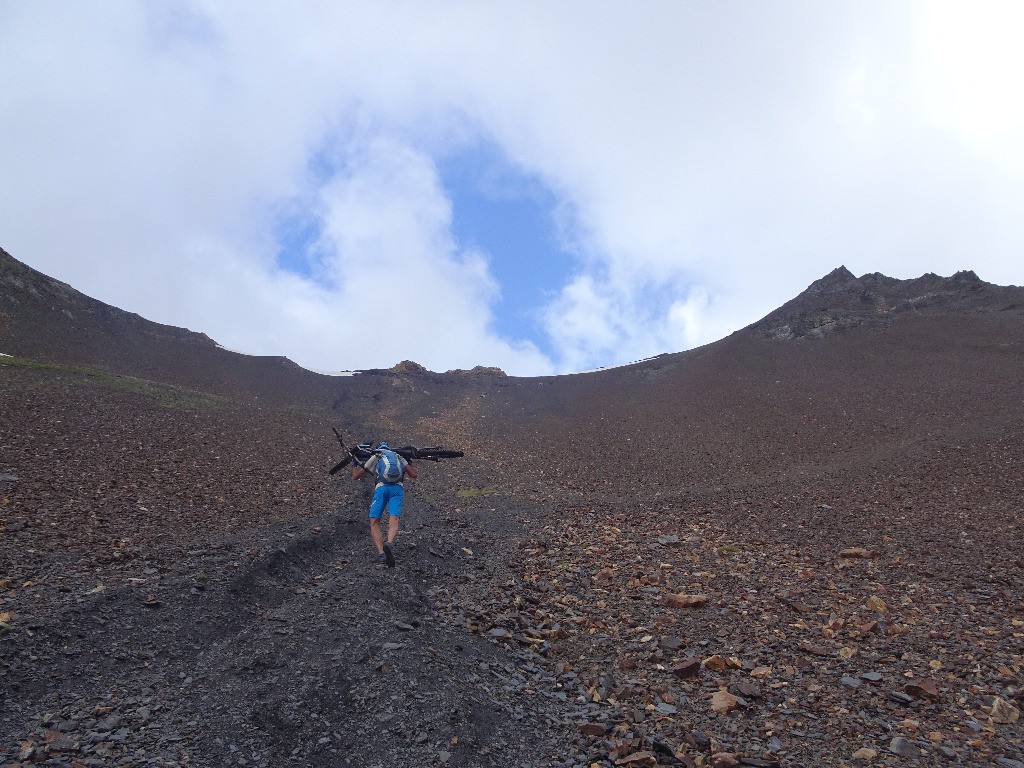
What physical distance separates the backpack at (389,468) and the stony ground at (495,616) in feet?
4.60

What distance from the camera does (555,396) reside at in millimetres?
35000

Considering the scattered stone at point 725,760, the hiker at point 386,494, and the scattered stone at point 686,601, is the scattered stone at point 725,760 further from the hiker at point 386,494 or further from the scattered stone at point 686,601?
the hiker at point 386,494

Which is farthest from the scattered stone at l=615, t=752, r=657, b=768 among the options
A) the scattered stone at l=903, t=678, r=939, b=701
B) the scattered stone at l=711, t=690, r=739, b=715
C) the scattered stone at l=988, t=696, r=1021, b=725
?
the scattered stone at l=988, t=696, r=1021, b=725

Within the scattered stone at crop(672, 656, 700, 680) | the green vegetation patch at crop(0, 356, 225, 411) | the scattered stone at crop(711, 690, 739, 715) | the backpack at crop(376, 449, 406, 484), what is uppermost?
the green vegetation patch at crop(0, 356, 225, 411)

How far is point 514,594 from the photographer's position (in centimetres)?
970

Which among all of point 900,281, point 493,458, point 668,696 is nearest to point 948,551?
point 668,696

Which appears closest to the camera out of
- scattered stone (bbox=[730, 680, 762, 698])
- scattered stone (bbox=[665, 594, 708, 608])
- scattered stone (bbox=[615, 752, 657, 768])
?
scattered stone (bbox=[615, 752, 657, 768])

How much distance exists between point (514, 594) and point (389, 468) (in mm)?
2786

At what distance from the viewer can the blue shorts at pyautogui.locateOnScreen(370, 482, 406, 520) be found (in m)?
10.4

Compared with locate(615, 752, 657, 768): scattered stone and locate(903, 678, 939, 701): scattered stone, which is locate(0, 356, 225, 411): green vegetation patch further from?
locate(903, 678, 939, 701): scattered stone

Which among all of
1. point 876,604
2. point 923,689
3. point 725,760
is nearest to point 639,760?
point 725,760

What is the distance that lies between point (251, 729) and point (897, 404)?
973 inches

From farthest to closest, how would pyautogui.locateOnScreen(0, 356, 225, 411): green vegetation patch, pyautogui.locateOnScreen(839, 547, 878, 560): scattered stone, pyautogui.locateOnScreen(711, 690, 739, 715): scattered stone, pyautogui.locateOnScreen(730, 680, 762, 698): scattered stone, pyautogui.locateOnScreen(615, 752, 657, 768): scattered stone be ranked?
pyautogui.locateOnScreen(0, 356, 225, 411): green vegetation patch < pyautogui.locateOnScreen(839, 547, 878, 560): scattered stone < pyautogui.locateOnScreen(730, 680, 762, 698): scattered stone < pyautogui.locateOnScreen(711, 690, 739, 715): scattered stone < pyautogui.locateOnScreen(615, 752, 657, 768): scattered stone

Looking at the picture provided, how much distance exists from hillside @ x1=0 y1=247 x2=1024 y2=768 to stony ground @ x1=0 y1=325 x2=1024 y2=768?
4 cm
